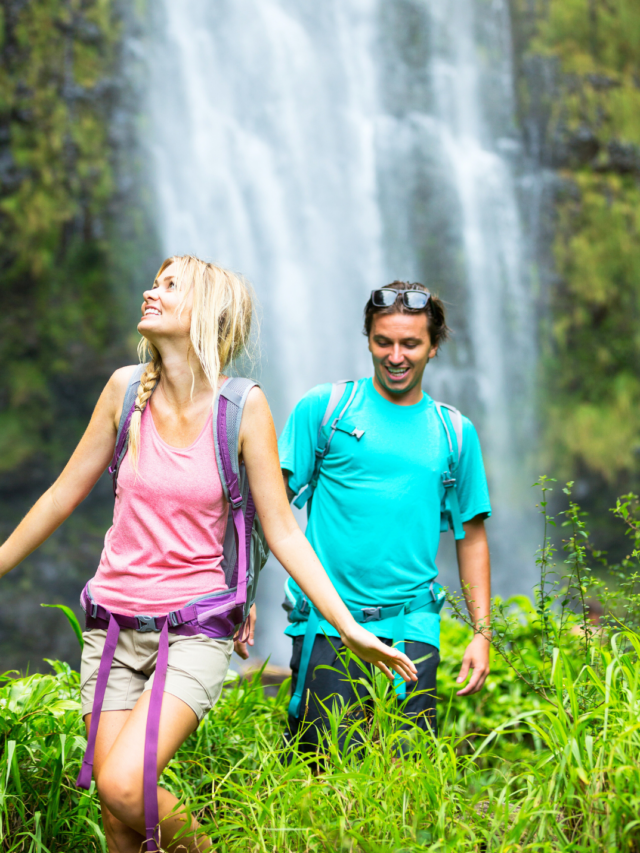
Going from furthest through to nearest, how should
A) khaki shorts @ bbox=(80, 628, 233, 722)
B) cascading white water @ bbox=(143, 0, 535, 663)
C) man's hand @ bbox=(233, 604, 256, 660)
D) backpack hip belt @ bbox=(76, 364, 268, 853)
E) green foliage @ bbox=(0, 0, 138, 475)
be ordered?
1. cascading white water @ bbox=(143, 0, 535, 663)
2. green foliage @ bbox=(0, 0, 138, 475)
3. man's hand @ bbox=(233, 604, 256, 660)
4. khaki shorts @ bbox=(80, 628, 233, 722)
5. backpack hip belt @ bbox=(76, 364, 268, 853)

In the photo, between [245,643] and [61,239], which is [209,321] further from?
[61,239]

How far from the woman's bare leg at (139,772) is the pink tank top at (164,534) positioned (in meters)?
0.27

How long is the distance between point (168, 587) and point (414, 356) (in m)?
1.36

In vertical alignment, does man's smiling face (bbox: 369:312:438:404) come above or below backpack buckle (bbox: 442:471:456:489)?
above

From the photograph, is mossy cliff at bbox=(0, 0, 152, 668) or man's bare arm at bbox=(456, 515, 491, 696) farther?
mossy cliff at bbox=(0, 0, 152, 668)

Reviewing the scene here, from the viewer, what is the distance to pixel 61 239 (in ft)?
40.2

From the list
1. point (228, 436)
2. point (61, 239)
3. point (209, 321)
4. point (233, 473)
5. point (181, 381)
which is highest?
point (61, 239)

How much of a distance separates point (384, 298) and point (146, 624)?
1.57 m

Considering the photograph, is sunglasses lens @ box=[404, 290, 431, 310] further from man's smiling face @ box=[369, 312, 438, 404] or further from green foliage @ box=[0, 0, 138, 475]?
green foliage @ box=[0, 0, 138, 475]

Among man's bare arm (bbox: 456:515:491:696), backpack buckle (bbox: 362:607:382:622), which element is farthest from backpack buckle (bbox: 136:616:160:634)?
man's bare arm (bbox: 456:515:491:696)

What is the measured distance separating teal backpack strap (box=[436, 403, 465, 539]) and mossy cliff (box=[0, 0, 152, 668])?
361 inches

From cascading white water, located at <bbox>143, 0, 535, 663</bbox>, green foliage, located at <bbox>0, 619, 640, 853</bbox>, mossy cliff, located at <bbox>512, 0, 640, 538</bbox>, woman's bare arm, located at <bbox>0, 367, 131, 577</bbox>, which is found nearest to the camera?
green foliage, located at <bbox>0, 619, 640, 853</bbox>

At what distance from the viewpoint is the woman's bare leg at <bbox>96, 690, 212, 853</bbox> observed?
186 cm

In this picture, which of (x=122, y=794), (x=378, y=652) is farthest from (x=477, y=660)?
(x=122, y=794)
